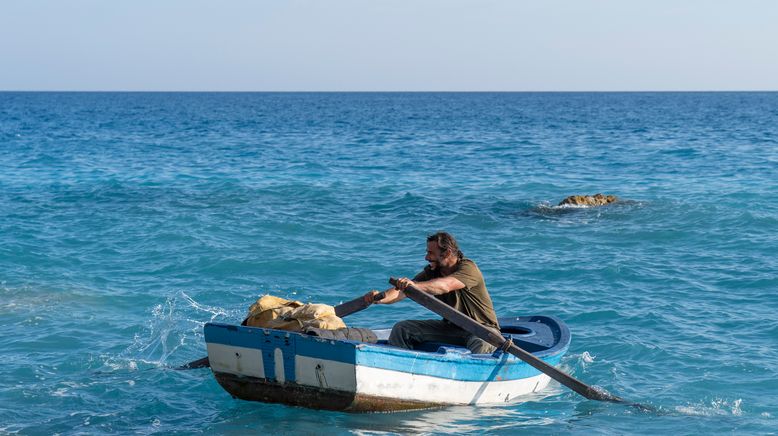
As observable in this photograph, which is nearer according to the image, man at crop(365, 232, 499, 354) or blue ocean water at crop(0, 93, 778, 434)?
man at crop(365, 232, 499, 354)

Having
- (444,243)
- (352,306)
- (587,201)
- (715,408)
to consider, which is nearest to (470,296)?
(444,243)

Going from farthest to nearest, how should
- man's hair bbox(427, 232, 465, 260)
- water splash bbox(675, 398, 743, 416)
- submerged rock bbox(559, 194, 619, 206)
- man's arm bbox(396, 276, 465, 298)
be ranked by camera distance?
submerged rock bbox(559, 194, 619, 206) → water splash bbox(675, 398, 743, 416) → man's hair bbox(427, 232, 465, 260) → man's arm bbox(396, 276, 465, 298)

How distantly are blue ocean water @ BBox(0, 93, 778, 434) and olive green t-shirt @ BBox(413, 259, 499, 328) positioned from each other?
39.2 inches

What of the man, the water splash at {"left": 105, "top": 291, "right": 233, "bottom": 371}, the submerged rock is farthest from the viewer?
the submerged rock

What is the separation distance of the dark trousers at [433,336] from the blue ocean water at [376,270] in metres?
0.69

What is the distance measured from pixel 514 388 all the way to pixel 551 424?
2.01ft

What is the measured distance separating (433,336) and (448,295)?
1.89 feet

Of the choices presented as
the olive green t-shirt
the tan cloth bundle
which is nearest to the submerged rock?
the olive green t-shirt

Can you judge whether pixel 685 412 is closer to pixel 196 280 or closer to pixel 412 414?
pixel 412 414

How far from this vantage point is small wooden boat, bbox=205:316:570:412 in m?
8.48

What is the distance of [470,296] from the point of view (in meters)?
9.54

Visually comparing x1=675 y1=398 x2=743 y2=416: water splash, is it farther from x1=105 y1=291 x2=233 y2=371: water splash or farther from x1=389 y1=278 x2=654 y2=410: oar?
x1=105 y1=291 x2=233 y2=371: water splash

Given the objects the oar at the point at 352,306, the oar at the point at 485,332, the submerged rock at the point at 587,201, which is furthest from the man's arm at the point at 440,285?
the submerged rock at the point at 587,201

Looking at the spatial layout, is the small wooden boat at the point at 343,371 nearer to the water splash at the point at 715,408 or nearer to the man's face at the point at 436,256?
the man's face at the point at 436,256
